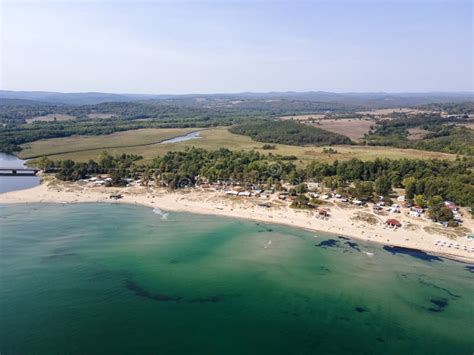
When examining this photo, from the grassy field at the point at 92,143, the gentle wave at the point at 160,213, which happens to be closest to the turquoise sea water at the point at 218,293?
the gentle wave at the point at 160,213

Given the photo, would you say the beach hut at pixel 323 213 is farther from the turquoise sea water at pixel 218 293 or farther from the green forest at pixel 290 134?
the green forest at pixel 290 134

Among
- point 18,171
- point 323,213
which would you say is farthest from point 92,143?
point 323,213

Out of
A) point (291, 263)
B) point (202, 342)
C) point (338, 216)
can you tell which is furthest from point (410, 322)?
point (338, 216)

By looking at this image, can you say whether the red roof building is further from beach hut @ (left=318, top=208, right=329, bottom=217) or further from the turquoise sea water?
beach hut @ (left=318, top=208, right=329, bottom=217)

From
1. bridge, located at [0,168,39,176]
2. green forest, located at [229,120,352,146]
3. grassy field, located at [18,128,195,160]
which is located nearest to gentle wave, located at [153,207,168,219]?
bridge, located at [0,168,39,176]

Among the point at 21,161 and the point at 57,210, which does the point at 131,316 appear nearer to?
the point at 57,210

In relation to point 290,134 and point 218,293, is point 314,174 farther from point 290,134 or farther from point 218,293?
point 290,134
